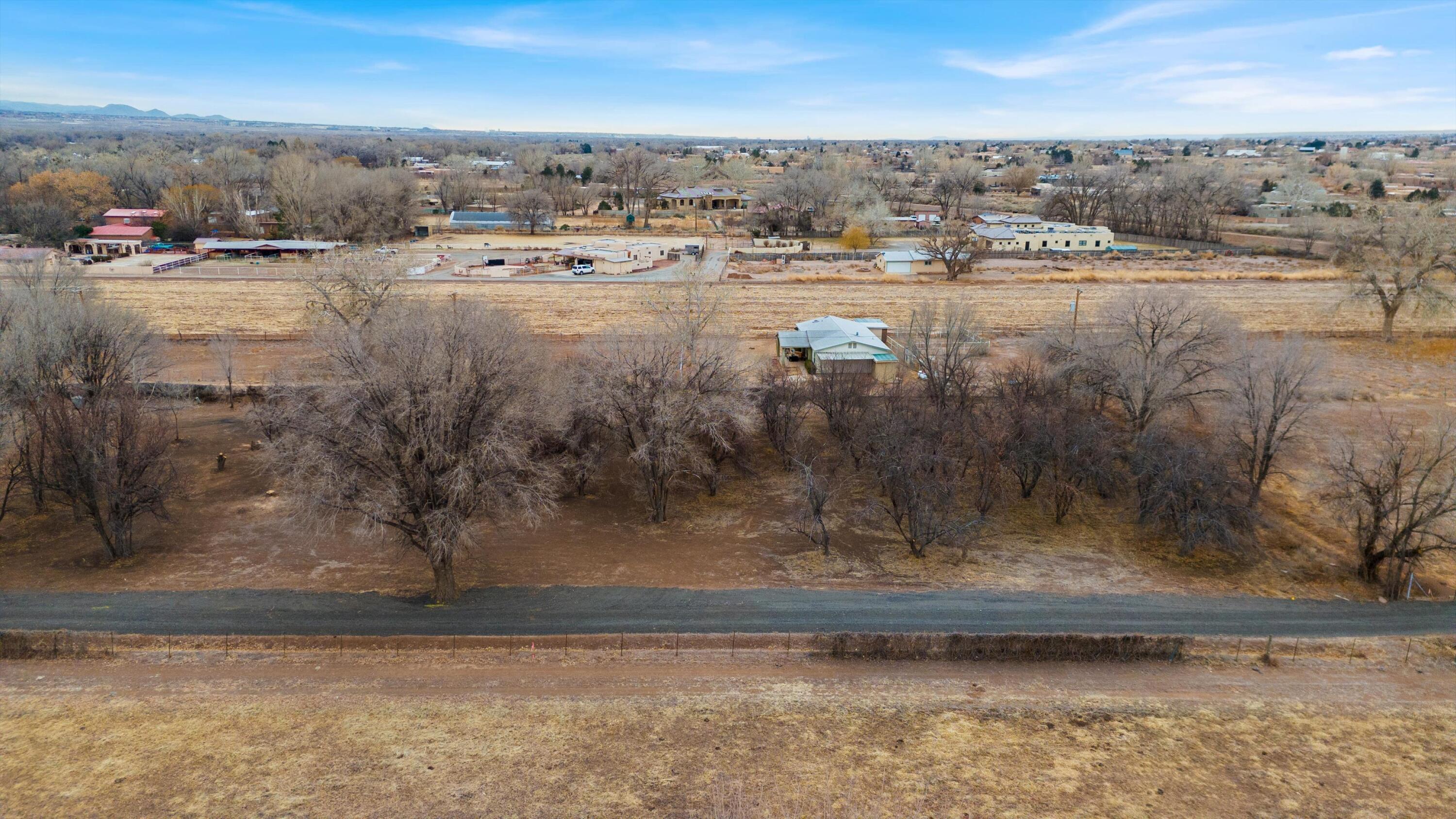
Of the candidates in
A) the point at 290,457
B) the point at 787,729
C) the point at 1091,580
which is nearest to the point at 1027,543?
the point at 1091,580

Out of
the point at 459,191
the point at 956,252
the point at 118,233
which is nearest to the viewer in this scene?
the point at 956,252

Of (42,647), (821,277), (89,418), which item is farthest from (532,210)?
(42,647)

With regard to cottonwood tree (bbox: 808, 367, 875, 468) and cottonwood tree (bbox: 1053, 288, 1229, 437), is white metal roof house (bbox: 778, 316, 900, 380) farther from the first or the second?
cottonwood tree (bbox: 1053, 288, 1229, 437)

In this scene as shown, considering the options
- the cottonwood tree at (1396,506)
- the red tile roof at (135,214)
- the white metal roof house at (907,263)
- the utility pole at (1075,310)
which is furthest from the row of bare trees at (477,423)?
the red tile roof at (135,214)

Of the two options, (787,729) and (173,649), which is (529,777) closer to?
(787,729)

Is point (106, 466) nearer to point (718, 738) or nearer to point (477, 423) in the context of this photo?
point (477, 423)

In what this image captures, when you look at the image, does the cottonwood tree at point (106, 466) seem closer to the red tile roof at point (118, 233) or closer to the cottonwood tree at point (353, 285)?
the cottonwood tree at point (353, 285)
